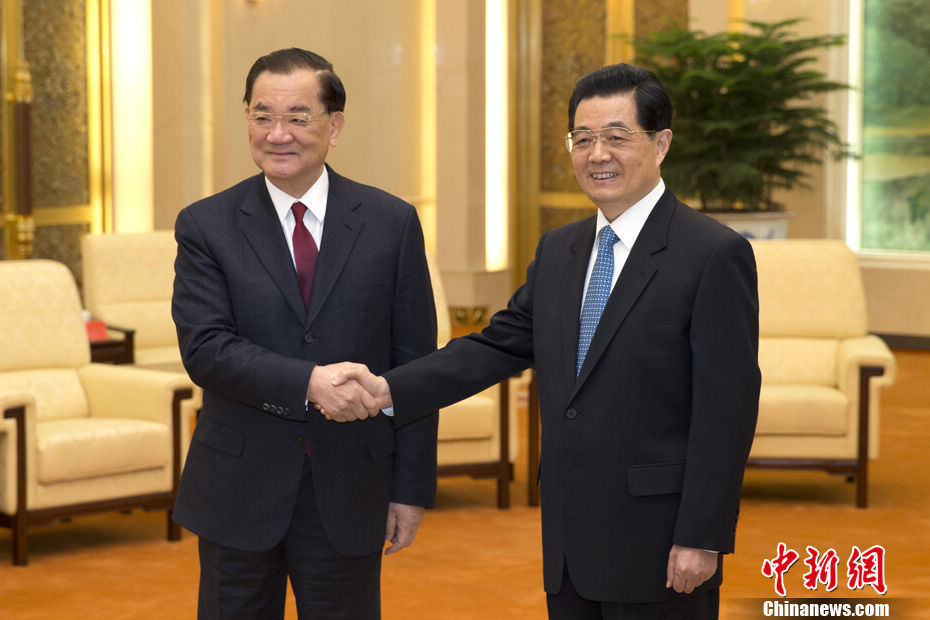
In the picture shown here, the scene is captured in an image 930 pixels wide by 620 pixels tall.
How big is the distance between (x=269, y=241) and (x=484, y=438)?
3.19m

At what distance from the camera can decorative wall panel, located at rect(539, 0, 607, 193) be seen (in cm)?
1075

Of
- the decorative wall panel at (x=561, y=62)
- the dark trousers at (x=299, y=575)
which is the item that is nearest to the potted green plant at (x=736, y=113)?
the decorative wall panel at (x=561, y=62)

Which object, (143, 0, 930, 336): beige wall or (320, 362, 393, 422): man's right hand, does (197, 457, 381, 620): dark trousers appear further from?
(143, 0, 930, 336): beige wall

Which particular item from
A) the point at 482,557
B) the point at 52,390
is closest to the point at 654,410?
the point at 482,557

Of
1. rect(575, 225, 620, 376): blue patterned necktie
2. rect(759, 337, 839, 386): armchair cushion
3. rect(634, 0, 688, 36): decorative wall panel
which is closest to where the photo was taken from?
rect(575, 225, 620, 376): blue patterned necktie

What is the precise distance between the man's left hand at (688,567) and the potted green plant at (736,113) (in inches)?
226

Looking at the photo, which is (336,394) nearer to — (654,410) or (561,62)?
(654,410)

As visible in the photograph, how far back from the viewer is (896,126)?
9.88 metres

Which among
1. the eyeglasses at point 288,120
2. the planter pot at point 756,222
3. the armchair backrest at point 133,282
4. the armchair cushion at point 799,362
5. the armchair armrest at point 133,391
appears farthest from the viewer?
the planter pot at point 756,222

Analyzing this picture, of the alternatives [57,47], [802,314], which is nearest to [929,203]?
[802,314]

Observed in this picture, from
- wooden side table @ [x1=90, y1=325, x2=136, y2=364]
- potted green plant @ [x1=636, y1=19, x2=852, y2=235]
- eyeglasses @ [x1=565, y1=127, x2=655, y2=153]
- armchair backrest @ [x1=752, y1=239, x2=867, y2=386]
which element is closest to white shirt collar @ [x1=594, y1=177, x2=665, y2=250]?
eyeglasses @ [x1=565, y1=127, x2=655, y2=153]

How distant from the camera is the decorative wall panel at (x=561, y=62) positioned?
423 inches

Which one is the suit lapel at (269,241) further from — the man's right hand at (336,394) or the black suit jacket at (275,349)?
the man's right hand at (336,394)

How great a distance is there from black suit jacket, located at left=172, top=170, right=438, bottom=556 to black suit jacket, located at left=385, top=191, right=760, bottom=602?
37cm
